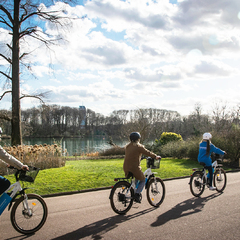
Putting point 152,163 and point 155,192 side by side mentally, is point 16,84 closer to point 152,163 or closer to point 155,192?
point 152,163

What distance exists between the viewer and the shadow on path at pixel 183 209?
191 inches

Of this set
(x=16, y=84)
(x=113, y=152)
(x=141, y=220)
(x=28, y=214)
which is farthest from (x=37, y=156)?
(x=113, y=152)

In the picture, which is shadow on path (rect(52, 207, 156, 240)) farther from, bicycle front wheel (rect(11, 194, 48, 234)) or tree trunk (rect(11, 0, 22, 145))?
tree trunk (rect(11, 0, 22, 145))

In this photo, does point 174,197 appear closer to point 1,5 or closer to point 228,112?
point 1,5

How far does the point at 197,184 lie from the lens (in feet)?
22.1

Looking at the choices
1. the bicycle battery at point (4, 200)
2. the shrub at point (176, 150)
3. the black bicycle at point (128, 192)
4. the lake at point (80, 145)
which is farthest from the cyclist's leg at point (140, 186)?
the shrub at point (176, 150)

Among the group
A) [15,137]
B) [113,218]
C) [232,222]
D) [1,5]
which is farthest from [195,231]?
[1,5]

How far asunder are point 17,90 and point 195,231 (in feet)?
42.1

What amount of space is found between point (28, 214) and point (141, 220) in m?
2.13

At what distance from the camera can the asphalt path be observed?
4.10 m

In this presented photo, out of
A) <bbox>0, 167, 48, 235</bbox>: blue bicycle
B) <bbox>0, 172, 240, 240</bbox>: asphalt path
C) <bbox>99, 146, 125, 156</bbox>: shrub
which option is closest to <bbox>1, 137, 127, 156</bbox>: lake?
<bbox>99, 146, 125, 156</bbox>: shrub

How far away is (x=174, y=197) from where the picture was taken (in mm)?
6617

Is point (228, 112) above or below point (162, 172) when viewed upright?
above

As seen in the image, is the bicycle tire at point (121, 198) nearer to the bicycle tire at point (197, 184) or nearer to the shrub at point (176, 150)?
the bicycle tire at point (197, 184)
